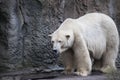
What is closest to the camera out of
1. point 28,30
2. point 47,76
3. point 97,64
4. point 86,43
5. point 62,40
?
point 62,40

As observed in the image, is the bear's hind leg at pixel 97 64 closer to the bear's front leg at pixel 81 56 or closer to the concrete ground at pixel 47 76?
the concrete ground at pixel 47 76

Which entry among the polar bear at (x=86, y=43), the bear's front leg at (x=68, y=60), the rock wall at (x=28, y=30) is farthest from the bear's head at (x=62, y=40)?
the rock wall at (x=28, y=30)

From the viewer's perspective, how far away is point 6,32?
9.64 metres

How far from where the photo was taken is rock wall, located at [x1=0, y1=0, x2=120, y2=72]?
964 centimetres

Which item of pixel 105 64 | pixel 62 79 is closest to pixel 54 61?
pixel 105 64

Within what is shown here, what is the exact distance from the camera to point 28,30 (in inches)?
396

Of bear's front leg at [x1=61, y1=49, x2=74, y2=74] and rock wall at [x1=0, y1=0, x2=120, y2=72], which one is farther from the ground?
rock wall at [x1=0, y1=0, x2=120, y2=72]

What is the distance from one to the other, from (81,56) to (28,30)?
6.73 ft

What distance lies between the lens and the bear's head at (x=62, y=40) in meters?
8.12

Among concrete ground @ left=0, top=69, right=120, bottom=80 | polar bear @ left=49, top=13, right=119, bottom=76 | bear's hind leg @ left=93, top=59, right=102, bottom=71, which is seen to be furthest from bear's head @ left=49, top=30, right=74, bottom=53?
bear's hind leg @ left=93, top=59, right=102, bottom=71

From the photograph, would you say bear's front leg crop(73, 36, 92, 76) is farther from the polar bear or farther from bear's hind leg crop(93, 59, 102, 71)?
bear's hind leg crop(93, 59, 102, 71)

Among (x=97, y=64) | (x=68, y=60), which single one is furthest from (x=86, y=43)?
(x=97, y=64)

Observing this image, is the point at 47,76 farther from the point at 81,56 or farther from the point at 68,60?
the point at 81,56

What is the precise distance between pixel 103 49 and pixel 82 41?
2.99 ft
